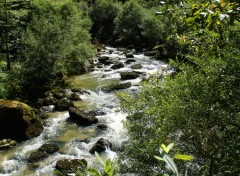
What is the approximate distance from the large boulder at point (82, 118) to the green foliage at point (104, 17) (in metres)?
36.4

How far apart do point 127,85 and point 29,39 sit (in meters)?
8.93

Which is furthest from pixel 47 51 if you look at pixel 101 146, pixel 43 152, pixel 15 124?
pixel 101 146

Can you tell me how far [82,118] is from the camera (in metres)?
17.9

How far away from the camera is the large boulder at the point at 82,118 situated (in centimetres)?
1779

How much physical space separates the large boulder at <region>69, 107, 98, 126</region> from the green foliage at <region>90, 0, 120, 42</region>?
36.4 m

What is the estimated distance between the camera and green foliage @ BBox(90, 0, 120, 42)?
54.5 metres

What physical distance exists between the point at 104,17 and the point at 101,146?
44.8m

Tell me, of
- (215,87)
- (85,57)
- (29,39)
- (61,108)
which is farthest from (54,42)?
(215,87)

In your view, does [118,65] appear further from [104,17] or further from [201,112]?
[104,17]

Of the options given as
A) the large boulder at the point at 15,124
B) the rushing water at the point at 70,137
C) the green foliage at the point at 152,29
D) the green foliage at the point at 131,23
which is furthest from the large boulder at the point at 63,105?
the green foliage at the point at 131,23

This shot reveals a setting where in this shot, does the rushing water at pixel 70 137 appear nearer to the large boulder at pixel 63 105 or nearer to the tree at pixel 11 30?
the large boulder at pixel 63 105

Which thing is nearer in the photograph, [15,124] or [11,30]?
[15,124]

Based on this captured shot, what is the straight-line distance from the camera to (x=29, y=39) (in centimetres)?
2345

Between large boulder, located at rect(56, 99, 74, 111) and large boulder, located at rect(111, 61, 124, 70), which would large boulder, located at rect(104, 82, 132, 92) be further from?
large boulder, located at rect(111, 61, 124, 70)
